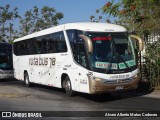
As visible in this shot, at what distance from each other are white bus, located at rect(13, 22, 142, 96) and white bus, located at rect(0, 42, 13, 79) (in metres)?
8.34

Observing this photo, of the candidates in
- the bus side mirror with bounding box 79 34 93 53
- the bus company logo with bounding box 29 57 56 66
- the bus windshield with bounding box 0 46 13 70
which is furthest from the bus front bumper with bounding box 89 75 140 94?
the bus windshield with bounding box 0 46 13 70

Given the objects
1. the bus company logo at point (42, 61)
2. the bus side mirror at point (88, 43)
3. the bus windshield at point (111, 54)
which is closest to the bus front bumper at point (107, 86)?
the bus windshield at point (111, 54)

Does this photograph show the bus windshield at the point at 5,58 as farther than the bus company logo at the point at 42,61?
Yes

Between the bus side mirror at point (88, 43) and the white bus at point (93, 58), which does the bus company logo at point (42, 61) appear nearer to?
the white bus at point (93, 58)

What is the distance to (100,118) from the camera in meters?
10.6

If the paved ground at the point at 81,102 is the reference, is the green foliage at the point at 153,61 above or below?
above

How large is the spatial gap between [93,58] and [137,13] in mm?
5953

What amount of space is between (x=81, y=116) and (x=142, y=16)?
Result: 927 cm

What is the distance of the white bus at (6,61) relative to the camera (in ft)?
81.6

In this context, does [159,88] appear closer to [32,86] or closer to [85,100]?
[85,100]

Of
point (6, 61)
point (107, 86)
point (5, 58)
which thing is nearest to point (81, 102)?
point (107, 86)

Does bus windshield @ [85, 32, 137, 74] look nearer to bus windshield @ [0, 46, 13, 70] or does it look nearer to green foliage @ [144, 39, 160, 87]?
green foliage @ [144, 39, 160, 87]

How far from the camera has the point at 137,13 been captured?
18781 mm

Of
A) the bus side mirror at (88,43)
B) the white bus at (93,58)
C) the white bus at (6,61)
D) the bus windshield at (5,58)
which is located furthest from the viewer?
the bus windshield at (5,58)
